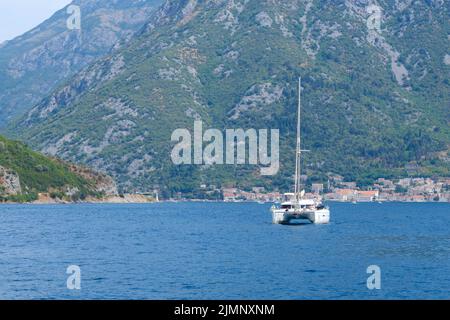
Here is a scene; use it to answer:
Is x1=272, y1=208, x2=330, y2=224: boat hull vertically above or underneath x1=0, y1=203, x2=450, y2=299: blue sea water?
above

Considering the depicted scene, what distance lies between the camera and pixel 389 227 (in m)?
189

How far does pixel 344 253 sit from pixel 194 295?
43.4 m

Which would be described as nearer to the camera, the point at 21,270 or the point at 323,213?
the point at 21,270

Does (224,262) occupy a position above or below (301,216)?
below

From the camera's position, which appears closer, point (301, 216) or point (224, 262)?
point (224, 262)

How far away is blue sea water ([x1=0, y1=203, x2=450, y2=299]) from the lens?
3302 inches

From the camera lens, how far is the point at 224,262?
4306 inches

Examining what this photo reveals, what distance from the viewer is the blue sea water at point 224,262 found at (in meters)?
83.9

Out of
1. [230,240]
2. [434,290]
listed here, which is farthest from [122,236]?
[434,290]

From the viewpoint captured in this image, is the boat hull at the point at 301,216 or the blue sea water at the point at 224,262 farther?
the boat hull at the point at 301,216

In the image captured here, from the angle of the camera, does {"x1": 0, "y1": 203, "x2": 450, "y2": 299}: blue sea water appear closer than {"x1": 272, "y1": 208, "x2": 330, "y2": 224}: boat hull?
Yes

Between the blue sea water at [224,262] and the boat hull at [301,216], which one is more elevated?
the boat hull at [301,216]
